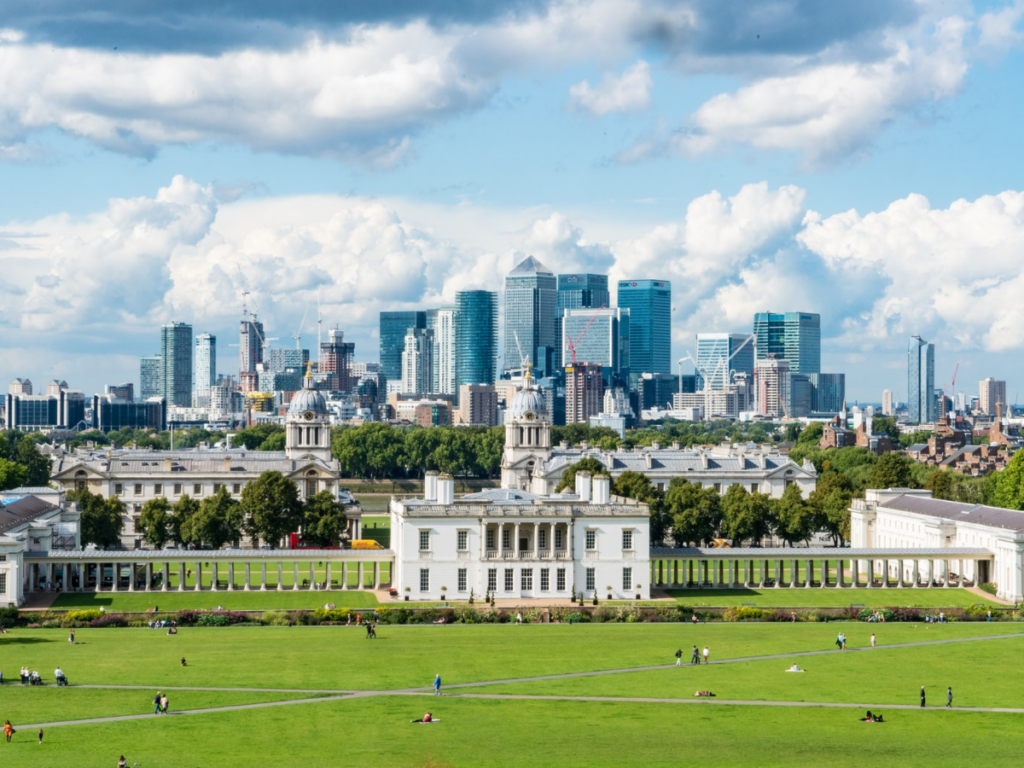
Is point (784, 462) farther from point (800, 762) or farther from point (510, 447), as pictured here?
point (800, 762)

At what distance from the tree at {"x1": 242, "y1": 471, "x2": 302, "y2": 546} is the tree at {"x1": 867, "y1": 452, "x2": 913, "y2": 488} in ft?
198

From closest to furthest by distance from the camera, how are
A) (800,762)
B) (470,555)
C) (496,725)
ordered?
(800,762)
(496,725)
(470,555)

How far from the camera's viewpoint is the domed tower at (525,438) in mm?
187125

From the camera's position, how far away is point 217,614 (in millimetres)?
99562

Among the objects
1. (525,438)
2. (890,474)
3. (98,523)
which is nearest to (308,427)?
(525,438)

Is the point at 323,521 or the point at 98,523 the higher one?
the point at 323,521

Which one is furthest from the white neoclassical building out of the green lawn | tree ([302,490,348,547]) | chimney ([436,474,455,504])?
tree ([302,490,348,547])

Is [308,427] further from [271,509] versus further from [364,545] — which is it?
[271,509]

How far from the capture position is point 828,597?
118 meters

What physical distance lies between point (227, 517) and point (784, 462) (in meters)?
77.7

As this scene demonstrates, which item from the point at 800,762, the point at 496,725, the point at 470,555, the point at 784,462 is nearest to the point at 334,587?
the point at 470,555

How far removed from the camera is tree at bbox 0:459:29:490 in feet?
522

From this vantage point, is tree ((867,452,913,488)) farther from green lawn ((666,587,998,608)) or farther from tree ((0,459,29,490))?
tree ((0,459,29,490))

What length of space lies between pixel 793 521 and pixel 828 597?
1959cm
